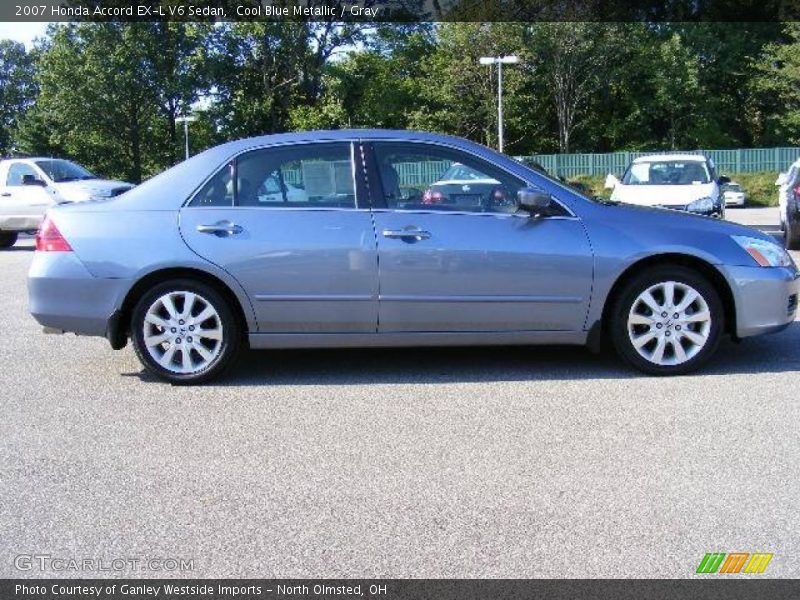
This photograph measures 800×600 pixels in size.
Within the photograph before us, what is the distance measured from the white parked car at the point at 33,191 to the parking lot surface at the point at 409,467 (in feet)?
36.7

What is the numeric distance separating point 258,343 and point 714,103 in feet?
150

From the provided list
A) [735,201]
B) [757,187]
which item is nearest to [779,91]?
[757,187]


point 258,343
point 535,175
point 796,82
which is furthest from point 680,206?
point 796,82

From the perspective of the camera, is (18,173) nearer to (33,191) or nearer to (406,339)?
(33,191)

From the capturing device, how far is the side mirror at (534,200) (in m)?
5.75

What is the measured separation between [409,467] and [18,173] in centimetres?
1536

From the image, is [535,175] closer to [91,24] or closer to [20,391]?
[20,391]

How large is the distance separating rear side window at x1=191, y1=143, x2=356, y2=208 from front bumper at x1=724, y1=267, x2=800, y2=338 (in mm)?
2515

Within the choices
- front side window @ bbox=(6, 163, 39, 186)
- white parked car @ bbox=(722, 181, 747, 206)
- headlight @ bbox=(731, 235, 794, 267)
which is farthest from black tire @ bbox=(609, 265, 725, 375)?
white parked car @ bbox=(722, 181, 747, 206)

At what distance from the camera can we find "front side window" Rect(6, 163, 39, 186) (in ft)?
57.1

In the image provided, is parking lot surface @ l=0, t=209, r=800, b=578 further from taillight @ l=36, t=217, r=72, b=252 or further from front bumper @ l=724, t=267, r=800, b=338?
taillight @ l=36, t=217, r=72, b=252

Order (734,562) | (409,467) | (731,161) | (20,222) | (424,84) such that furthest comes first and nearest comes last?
(424,84)
(731,161)
(20,222)
(409,467)
(734,562)

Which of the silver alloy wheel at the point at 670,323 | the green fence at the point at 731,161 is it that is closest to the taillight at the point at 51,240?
the silver alloy wheel at the point at 670,323

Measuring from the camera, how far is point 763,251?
6.00 meters
